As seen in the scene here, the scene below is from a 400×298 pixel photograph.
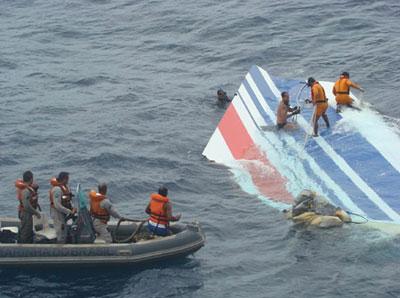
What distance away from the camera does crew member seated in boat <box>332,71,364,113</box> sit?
97.0 ft

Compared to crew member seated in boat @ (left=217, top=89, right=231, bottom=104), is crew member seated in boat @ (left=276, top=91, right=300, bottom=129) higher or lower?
lower

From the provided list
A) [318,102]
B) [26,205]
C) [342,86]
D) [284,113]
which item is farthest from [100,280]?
[342,86]

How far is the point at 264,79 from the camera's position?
33406 mm

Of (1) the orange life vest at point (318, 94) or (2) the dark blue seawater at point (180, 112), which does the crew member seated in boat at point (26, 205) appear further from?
(1) the orange life vest at point (318, 94)

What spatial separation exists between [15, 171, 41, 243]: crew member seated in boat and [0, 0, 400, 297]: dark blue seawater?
91 cm

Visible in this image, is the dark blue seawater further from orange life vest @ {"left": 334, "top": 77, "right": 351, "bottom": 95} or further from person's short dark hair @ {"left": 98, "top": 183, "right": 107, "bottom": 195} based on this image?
person's short dark hair @ {"left": 98, "top": 183, "right": 107, "bottom": 195}

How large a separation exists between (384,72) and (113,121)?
1005cm

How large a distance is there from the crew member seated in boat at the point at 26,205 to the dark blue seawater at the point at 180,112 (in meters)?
0.91

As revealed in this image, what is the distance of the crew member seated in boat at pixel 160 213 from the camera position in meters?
21.7

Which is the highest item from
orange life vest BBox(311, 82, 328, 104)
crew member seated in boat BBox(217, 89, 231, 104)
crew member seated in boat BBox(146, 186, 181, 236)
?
crew member seated in boat BBox(217, 89, 231, 104)

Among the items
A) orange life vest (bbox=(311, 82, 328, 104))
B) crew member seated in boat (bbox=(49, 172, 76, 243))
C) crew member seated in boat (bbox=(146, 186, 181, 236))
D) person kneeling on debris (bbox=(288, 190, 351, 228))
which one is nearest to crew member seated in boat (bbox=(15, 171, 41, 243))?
crew member seated in boat (bbox=(49, 172, 76, 243))

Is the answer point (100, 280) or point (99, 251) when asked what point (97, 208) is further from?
point (100, 280)

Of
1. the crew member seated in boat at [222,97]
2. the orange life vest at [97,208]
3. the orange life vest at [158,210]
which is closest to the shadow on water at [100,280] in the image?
the orange life vest at [158,210]

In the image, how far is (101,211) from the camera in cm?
2169
